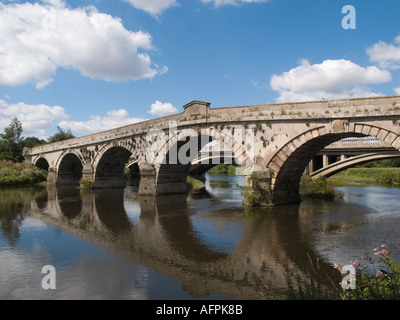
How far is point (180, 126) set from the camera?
76.8 ft

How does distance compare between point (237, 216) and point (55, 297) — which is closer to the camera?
point (55, 297)

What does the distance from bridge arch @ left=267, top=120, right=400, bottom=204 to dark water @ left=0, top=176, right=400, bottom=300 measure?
1722 mm

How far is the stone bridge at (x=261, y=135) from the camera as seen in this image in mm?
15617

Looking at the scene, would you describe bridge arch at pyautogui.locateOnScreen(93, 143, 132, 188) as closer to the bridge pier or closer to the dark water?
the bridge pier

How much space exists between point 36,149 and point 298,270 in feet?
164

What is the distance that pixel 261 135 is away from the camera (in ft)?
62.4

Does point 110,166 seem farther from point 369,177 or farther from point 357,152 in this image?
point 369,177

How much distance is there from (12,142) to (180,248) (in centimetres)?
5651

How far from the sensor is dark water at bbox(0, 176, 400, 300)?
23.6 ft

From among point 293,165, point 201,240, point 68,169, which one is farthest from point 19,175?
point 201,240

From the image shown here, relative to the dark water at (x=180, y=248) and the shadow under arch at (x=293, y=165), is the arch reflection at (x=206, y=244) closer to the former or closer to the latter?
the dark water at (x=180, y=248)
